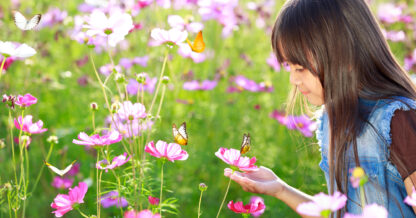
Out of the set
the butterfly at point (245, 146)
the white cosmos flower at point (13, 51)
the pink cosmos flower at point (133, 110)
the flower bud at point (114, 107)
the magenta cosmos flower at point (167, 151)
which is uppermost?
the white cosmos flower at point (13, 51)

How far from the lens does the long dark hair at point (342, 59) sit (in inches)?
36.9

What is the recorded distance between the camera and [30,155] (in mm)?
1751

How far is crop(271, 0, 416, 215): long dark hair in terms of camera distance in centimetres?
94

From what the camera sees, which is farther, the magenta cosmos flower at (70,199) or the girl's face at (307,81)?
the girl's face at (307,81)

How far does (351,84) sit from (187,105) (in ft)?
3.64

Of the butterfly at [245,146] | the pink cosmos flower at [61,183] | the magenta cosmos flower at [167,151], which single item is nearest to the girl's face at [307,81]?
→ the butterfly at [245,146]

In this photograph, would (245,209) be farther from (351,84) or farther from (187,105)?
(187,105)

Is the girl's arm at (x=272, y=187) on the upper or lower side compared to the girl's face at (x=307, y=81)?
lower

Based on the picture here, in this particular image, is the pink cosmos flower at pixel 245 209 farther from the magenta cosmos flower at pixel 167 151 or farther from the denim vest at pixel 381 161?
the denim vest at pixel 381 161

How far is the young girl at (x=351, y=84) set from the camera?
0.93 m

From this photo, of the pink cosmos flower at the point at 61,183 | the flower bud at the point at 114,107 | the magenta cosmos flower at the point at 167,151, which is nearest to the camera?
the magenta cosmos flower at the point at 167,151

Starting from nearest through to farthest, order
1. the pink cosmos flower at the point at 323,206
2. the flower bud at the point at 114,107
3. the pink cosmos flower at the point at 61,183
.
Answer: the pink cosmos flower at the point at 323,206, the flower bud at the point at 114,107, the pink cosmos flower at the point at 61,183

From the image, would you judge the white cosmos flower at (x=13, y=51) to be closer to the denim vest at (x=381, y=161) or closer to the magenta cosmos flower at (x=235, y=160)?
the magenta cosmos flower at (x=235, y=160)

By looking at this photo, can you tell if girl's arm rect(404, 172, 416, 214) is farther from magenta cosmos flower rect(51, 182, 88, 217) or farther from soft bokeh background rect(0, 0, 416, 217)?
magenta cosmos flower rect(51, 182, 88, 217)
